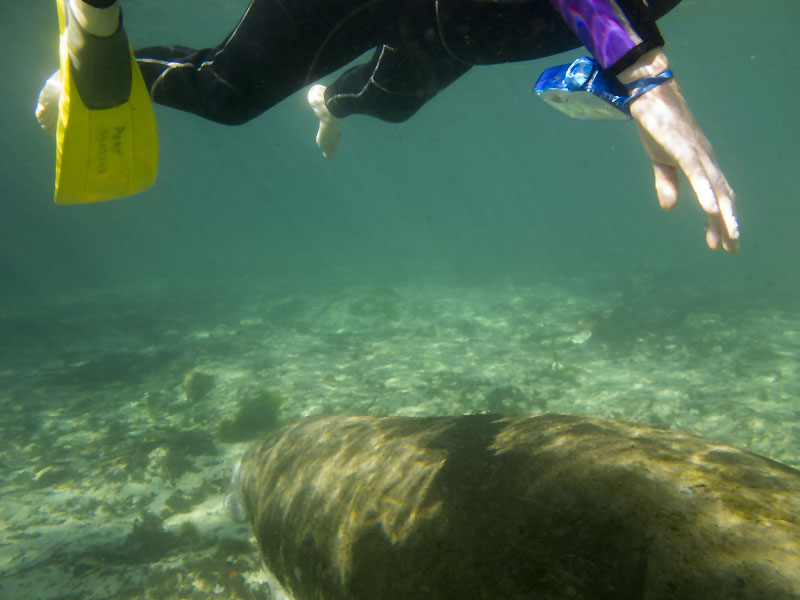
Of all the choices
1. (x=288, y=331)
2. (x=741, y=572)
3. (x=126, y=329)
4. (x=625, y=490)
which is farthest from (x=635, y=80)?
(x=126, y=329)

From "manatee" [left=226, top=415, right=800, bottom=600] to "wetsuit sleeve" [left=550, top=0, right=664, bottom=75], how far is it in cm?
165

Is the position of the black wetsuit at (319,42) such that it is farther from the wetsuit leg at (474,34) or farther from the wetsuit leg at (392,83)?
the wetsuit leg at (392,83)

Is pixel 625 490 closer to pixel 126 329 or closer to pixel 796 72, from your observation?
pixel 126 329

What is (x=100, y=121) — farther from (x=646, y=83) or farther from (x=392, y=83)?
(x=646, y=83)

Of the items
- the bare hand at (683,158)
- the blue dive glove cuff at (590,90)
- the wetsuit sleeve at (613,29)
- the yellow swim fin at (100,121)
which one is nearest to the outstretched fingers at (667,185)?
the bare hand at (683,158)

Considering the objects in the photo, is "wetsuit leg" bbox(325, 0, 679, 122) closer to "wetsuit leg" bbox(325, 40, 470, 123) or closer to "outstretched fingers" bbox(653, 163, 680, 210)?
"wetsuit leg" bbox(325, 40, 470, 123)

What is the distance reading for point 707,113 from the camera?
285 ft

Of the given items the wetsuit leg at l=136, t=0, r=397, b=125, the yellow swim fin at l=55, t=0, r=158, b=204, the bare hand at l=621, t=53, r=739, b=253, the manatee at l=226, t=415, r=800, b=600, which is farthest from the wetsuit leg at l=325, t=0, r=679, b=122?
the manatee at l=226, t=415, r=800, b=600

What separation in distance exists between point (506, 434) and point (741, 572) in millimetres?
1239

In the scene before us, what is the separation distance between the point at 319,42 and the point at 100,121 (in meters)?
1.24

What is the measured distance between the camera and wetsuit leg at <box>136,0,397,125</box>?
2381 mm

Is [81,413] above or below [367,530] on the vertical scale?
below

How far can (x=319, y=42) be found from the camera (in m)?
2.48

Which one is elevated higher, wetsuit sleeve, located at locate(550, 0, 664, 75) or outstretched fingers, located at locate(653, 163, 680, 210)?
wetsuit sleeve, located at locate(550, 0, 664, 75)
